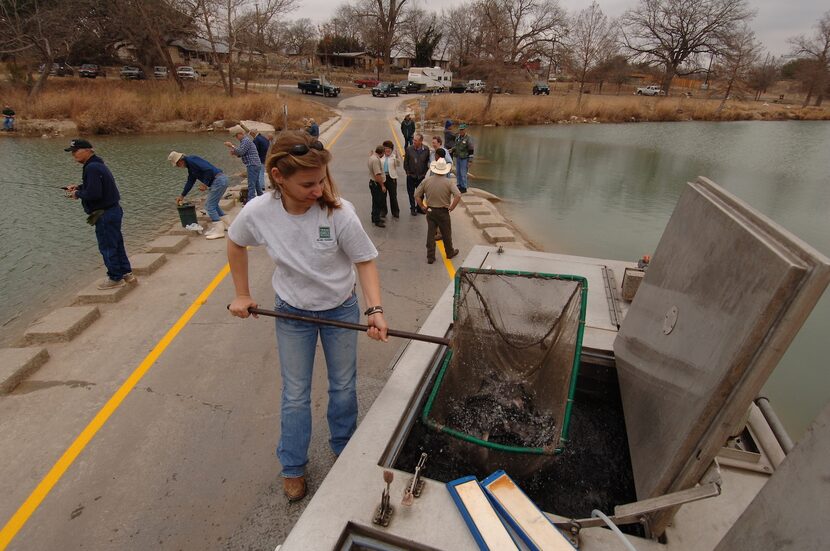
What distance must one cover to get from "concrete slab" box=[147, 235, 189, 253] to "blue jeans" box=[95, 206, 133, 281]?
4.25ft

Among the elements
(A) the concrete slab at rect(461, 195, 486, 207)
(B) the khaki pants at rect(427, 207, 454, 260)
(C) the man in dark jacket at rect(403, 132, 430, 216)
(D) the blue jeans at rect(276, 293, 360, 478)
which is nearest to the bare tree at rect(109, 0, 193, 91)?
(A) the concrete slab at rect(461, 195, 486, 207)

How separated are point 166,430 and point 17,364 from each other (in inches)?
71.9

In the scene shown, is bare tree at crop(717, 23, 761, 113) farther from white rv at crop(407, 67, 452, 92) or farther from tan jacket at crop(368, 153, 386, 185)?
tan jacket at crop(368, 153, 386, 185)

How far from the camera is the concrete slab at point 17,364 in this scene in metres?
3.98

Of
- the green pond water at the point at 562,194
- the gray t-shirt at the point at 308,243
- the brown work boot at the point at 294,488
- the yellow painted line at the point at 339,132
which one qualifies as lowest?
the yellow painted line at the point at 339,132

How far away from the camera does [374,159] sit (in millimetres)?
8539

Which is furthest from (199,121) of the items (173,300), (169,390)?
(169,390)

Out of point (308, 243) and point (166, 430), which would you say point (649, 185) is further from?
point (166, 430)

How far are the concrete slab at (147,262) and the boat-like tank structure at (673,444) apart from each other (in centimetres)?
519

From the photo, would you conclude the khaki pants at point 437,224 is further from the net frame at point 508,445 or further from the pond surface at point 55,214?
the pond surface at point 55,214

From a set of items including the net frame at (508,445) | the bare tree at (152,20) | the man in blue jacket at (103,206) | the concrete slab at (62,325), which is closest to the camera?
the net frame at (508,445)

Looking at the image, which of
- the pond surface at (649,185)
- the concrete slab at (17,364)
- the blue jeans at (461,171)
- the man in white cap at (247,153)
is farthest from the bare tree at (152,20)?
the concrete slab at (17,364)

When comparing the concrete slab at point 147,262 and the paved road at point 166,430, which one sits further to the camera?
the concrete slab at point 147,262

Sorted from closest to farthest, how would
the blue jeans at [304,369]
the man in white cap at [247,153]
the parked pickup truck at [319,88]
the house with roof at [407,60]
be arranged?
the blue jeans at [304,369] < the man in white cap at [247,153] < the parked pickup truck at [319,88] < the house with roof at [407,60]
